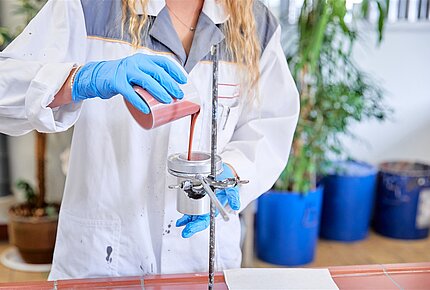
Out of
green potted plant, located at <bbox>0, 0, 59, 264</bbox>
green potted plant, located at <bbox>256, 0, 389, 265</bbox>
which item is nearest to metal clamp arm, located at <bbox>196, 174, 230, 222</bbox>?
green potted plant, located at <bbox>256, 0, 389, 265</bbox>

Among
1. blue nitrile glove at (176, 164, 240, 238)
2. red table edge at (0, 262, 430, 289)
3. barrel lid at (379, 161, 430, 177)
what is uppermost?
blue nitrile glove at (176, 164, 240, 238)

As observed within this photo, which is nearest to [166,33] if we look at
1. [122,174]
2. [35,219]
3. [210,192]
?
[122,174]

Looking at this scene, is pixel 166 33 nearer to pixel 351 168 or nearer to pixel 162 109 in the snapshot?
pixel 162 109

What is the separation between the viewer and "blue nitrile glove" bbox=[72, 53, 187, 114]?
1030 mm

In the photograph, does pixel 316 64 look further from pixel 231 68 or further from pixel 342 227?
pixel 231 68

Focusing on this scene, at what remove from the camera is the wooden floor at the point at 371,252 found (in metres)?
2.95

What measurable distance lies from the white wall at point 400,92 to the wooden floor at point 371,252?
502 millimetres

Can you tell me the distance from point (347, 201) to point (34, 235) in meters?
1.56

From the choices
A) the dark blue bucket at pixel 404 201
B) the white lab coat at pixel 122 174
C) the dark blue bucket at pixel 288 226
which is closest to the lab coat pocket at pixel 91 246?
the white lab coat at pixel 122 174

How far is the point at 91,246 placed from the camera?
4.32 feet

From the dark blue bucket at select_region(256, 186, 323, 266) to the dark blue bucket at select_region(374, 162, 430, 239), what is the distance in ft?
1.59

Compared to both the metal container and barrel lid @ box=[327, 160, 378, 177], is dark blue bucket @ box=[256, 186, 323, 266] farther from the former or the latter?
the metal container

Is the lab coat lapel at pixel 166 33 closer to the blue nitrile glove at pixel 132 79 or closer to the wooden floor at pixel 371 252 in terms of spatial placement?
the blue nitrile glove at pixel 132 79

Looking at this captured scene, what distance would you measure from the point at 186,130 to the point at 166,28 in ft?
0.75
